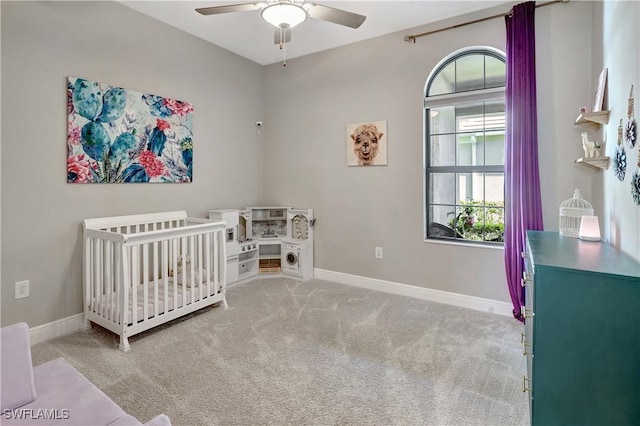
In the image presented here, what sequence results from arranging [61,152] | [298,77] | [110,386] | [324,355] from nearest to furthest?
[110,386]
[324,355]
[61,152]
[298,77]

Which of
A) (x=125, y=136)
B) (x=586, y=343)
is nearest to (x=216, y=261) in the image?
(x=125, y=136)

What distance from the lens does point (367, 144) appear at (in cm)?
366

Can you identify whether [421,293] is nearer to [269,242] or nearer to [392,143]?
[392,143]

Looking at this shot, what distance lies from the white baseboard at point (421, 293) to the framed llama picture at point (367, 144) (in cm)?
131

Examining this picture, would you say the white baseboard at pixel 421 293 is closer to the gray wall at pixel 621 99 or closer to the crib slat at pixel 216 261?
the gray wall at pixel 621 99

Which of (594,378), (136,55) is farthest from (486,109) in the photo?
(136,55)

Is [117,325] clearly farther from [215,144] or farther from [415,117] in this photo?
[415,117]

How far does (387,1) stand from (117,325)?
3366 mm

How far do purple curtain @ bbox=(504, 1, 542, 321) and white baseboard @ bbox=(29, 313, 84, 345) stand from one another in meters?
3.57

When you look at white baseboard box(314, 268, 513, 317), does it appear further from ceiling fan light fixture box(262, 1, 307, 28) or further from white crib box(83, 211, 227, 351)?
ceiling fan light fixture box(262, 1, 307, 28)

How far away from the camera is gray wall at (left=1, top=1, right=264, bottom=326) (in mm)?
2336

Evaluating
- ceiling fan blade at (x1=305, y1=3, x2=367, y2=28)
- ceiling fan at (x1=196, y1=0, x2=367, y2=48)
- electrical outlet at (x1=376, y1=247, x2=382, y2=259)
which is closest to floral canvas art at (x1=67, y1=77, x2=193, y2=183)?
ceiling fan at (x1=196, y1=0, x2=367, y2=48)

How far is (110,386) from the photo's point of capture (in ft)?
6.26

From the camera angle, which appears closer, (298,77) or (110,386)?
(110,386)
